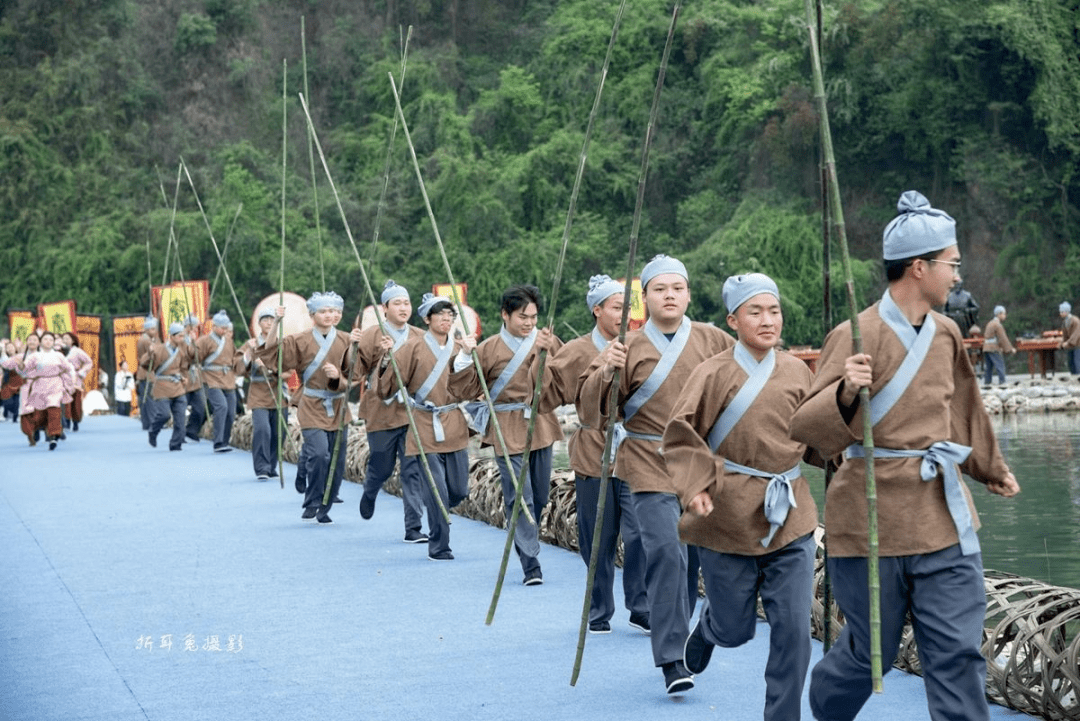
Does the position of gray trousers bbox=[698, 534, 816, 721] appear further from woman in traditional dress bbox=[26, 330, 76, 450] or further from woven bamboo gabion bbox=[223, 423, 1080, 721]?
woman in traditional dress bbox=[26, 330, 76, 450]

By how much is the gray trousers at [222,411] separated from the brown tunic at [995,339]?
12.7 meters

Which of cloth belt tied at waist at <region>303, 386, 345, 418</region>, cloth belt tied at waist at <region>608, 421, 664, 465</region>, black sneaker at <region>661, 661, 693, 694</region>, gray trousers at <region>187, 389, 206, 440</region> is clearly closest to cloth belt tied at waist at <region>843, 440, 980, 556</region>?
black sneaker at <region>661, 661, 693, 694</region>

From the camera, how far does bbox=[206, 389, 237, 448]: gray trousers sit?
54.5ft

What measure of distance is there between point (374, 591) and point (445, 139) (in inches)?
1080

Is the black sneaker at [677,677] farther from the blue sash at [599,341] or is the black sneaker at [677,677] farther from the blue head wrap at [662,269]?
the blue sash at [599,341]

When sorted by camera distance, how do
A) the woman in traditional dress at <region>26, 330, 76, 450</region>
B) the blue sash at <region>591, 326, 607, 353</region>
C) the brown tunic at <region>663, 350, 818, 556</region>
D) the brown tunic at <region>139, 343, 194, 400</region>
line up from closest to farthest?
the brown tunic at <region>663, 350, 818, 556</region>, the blue sash at <region>591, 326, 607, 353</region>, the brown tunic at <region>139, 343, 194, 400</region>, the woman in traditional dress at <region>26, 330, 76, 450</region>

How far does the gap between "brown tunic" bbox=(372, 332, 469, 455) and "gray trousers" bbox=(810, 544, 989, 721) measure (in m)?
4.73

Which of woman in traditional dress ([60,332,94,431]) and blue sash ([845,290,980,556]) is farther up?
blue sash ([845,290,980,556])

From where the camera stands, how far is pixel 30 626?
258 inches

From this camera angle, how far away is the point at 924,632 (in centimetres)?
363

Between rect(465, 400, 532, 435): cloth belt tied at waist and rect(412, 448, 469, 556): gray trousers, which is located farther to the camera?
rect(412, 448, 469, 556): gray trousers

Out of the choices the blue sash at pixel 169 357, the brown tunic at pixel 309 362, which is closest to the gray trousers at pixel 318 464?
the brown tunic at pixel 309 362

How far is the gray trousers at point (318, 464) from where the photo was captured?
10125 mm

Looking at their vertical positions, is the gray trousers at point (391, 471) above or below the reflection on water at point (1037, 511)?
above
